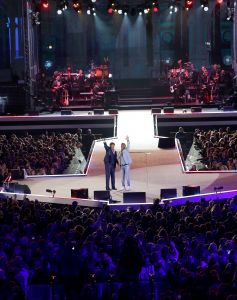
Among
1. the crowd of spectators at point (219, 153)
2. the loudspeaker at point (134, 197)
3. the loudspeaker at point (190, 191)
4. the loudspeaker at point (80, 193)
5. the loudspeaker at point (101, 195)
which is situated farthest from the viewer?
the crowd of spectators at point (219, 153)

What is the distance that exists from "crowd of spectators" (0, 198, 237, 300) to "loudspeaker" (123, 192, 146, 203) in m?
4.40

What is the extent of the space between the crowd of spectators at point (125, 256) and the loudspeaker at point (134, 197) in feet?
14.4

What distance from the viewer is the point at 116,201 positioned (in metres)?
20.0

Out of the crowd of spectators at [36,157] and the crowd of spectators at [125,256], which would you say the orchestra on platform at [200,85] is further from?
the crowd of spectators at [125,256]

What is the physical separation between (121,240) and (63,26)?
112ft

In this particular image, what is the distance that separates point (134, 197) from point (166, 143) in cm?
985

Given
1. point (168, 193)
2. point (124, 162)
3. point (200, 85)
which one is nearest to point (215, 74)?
point (200, 85)

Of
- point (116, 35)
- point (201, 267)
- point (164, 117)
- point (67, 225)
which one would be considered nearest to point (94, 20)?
point (116, 35)

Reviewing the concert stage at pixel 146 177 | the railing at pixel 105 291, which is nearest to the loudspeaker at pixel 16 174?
the concert stage at pixel 146 177

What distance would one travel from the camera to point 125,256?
1097 centimetres

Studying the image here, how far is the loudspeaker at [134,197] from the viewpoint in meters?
19.1

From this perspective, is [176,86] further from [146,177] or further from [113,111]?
[146,177]

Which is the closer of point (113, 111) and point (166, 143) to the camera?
point (166, 143)

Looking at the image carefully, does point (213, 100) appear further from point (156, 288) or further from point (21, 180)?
point (156, 288)
